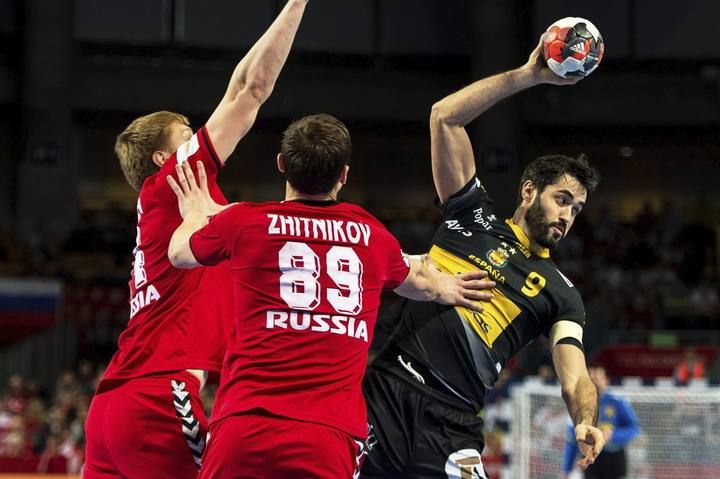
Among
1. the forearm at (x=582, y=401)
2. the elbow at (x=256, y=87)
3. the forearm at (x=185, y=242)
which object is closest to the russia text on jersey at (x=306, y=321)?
the forearm at (x=185, y=242)

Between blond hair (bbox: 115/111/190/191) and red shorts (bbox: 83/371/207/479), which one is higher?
blond hair (bbox: 115/111/190/191)

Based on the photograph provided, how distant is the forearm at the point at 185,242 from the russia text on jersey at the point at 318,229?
36cm

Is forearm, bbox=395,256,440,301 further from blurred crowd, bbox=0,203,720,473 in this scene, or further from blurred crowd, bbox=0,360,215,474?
blurred crowd, bbox=0,360,215,474

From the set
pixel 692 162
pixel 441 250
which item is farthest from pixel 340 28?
pixel 441 250

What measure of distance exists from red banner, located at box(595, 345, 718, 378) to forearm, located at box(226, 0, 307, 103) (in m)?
15.3

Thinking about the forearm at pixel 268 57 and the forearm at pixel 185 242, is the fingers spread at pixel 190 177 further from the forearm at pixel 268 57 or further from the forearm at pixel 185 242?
the forearm at pixel 268 57

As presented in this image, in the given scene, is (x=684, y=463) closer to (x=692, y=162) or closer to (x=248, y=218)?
(x=248, y=218)

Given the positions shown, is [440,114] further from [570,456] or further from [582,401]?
[570,456]

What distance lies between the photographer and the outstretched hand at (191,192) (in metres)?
4.42

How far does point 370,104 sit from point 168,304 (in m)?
21.1

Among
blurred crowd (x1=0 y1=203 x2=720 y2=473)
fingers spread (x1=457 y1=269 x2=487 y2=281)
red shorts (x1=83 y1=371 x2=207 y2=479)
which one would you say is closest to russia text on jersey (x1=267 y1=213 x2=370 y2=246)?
red shorts (x1=83 y1=371 x2=207 y2=479)

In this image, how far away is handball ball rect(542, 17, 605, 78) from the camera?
513cm

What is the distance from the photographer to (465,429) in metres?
5.20

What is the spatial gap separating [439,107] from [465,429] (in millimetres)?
1475
